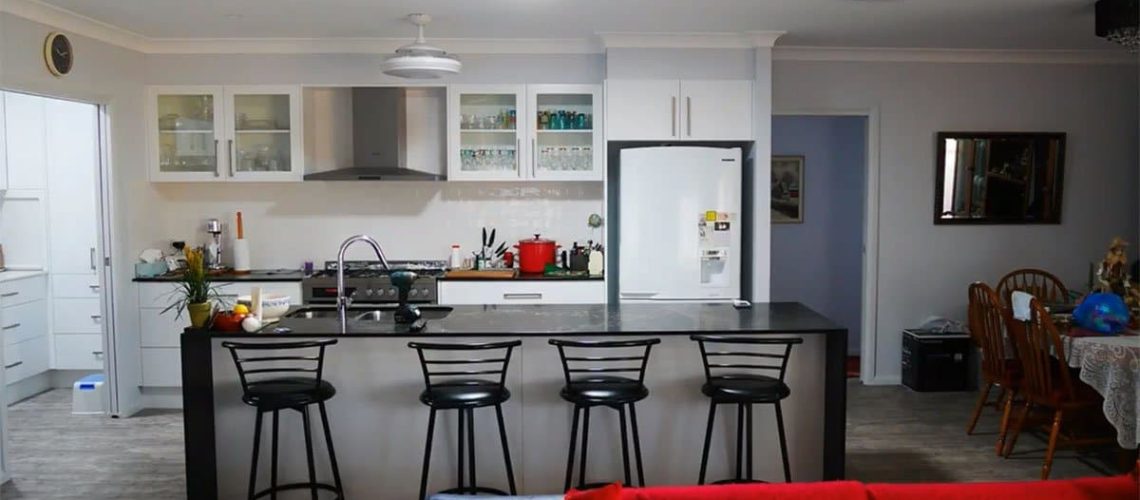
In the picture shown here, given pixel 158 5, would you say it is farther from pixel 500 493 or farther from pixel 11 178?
pixel 500 493

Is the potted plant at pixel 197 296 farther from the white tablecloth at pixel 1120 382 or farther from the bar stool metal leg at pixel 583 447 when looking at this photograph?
the white tablecloth at pixel 1120 382

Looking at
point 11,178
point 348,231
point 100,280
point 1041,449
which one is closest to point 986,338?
point 1041,449

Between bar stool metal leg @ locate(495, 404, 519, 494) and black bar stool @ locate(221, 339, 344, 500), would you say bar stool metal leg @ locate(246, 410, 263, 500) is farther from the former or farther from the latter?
bar stool metal leg @ locate(495, 404, 519, 494)

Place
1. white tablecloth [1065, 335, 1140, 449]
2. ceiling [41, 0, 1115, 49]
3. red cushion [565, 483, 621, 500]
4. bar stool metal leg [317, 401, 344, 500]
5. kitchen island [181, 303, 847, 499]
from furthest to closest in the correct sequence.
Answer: ceiling [41, 0, 1115, 49], white tablecloth [1065, 335, 1140, 449], kitchen island [181, 303, 847, 499], bar stool metal leg [317, 401, 344, 500], red cushion [565, 483, 621, 500]

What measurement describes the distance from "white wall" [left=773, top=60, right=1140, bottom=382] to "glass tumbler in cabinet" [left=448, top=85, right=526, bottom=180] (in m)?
1.86

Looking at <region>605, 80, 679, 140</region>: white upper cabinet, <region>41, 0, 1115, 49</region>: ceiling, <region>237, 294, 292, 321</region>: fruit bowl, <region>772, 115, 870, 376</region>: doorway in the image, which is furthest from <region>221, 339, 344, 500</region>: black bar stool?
<region>772, 115, 870, 376</region>: doorway

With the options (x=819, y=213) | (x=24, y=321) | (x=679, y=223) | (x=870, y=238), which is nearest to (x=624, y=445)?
(x=679, y=223)

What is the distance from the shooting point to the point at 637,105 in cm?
487

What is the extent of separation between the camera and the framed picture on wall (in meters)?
6.52

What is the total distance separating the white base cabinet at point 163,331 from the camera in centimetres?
500

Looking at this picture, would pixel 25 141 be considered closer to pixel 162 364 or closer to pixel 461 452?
pixel 162 364

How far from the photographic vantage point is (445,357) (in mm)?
3365

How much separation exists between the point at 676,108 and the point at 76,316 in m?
4.39

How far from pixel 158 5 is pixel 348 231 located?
1911mm
